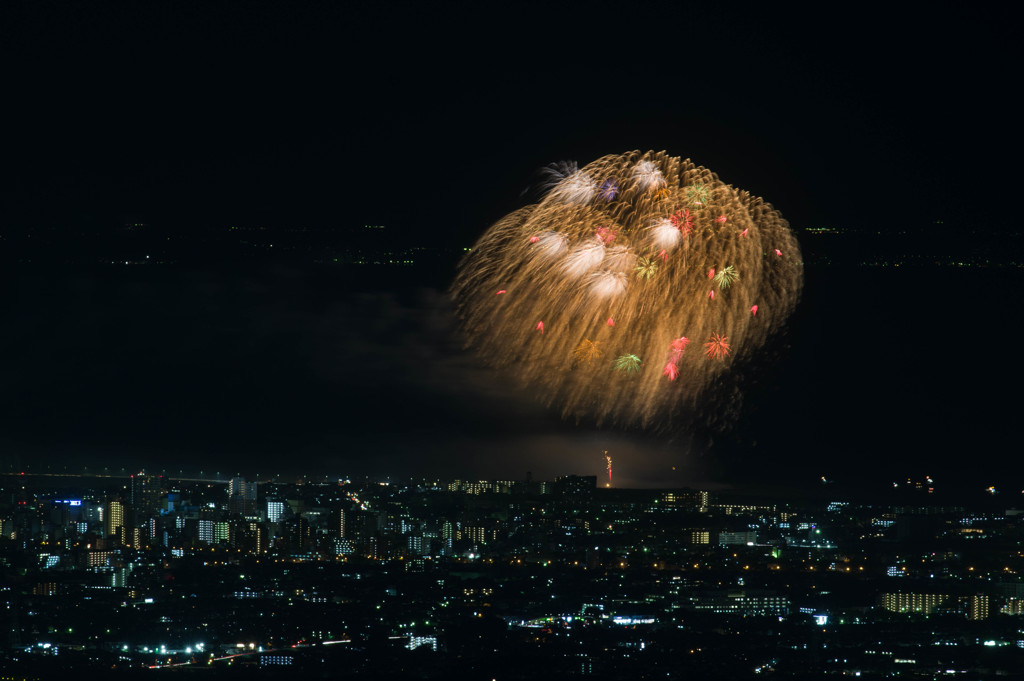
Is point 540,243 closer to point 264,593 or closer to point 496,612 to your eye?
point 496,612

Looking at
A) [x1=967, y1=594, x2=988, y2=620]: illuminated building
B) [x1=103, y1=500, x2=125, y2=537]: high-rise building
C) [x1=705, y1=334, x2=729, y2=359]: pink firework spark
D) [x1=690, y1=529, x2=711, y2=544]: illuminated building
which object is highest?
[x1=705, y1=334, x2=729, y2=359]: pink firework spark

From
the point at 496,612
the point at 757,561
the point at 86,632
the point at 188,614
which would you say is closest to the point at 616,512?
the point at 757,561

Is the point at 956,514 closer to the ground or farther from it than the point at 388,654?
farther from it

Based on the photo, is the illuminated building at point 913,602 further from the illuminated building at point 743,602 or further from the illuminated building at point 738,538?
the illuminated building at point 738,538

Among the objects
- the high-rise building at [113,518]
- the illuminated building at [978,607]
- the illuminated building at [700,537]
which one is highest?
the illuminated building at [700,537]

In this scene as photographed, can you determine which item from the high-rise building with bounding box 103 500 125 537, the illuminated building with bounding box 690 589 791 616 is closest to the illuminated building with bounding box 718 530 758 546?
the illuminated building with bounding box 690 589 791 616

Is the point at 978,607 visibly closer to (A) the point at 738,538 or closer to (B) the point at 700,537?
(A) the point at 738,538

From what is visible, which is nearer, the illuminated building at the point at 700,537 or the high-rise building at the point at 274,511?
the illuminated building at the point at 700,537

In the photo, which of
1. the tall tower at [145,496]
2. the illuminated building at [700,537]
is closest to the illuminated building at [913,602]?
the illuminated building at [700,537]

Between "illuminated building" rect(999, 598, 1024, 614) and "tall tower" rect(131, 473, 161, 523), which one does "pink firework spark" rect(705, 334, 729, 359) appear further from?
"tall tower" rect(131, 473, 161, 523)
